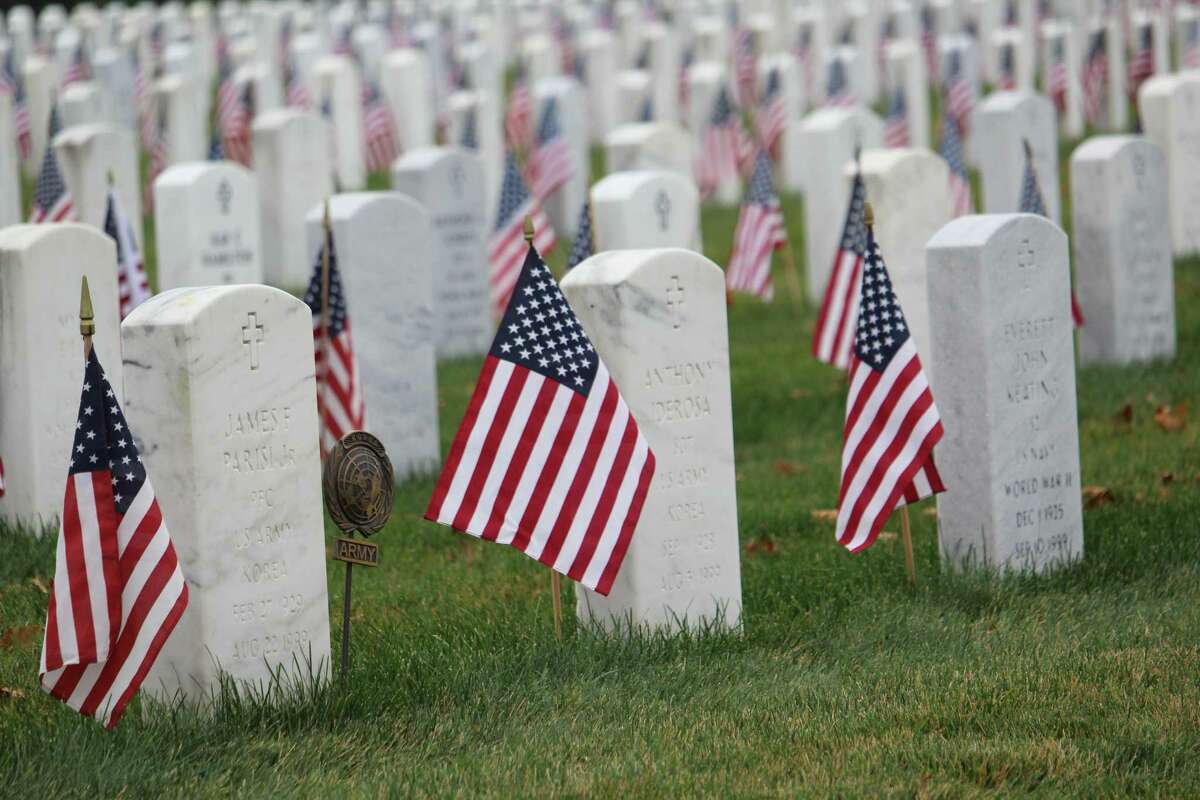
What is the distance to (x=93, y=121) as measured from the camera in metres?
21.5

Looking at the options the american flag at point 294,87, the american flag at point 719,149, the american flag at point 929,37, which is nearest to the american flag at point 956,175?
the american flag at point 719,149

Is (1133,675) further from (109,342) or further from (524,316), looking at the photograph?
(109,342)

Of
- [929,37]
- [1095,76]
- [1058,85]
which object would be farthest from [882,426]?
[929,37]

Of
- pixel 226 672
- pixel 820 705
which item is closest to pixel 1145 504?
pixel 820 705

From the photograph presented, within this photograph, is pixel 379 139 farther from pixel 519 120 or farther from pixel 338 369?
pixel 338 369

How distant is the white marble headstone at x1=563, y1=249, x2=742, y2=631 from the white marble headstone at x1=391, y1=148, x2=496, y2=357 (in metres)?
6.56

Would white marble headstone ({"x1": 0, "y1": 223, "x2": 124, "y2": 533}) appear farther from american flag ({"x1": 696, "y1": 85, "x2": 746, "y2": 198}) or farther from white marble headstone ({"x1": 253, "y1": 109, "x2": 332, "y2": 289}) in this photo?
american flag ({"x1": 696, "y1": 85, "x2": 746, "y2": 198})

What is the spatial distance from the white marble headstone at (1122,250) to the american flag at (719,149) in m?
9.25

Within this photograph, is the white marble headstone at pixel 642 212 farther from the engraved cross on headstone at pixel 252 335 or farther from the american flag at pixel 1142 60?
the american flag at pixel 1142 60

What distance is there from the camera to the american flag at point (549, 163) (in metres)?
18.3

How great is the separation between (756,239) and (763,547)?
6.69 m

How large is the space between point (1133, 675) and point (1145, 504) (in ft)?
8.40

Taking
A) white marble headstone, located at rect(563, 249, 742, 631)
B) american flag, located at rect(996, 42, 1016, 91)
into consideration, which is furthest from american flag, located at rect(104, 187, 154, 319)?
american flag, located at rect(996, 42, 1016, 91)

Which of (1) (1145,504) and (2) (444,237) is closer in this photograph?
(1) (1145,504)
